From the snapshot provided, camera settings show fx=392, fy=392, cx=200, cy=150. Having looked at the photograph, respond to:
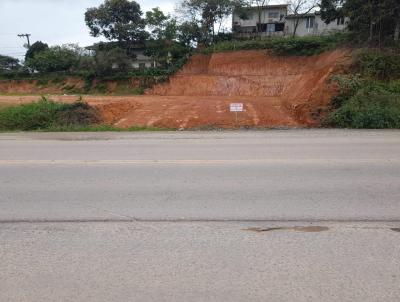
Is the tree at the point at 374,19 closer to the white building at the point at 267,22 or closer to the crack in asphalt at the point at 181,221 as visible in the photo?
the crack in asphalt at the point at 181,221

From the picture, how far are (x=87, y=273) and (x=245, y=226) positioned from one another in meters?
2.06

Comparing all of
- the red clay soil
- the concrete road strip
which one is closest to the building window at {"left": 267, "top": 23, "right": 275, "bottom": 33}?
the red clay soil

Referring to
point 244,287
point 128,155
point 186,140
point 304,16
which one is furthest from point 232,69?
point 244,287

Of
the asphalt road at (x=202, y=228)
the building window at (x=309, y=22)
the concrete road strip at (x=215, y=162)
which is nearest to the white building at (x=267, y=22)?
the building window at (x=309, y=22)

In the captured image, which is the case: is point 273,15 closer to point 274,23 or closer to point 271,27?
point 274,23

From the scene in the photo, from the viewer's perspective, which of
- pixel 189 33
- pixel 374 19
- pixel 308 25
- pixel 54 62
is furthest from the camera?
pixel 54 62

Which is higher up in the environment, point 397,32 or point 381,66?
point 397,32

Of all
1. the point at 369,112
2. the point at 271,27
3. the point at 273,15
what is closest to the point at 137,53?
the point at 271,27

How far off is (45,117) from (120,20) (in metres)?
39.1

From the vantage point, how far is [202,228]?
4930mm

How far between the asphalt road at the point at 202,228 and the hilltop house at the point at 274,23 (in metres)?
46.4

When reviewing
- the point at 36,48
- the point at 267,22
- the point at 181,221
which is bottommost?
the point at 181,221

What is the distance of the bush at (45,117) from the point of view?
20.1 m

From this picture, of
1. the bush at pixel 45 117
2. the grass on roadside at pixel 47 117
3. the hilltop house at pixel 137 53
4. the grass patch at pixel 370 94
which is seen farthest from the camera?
the hilltop house at pixel 137 53
